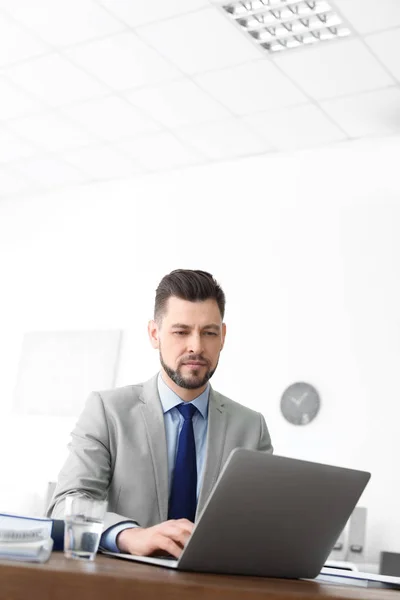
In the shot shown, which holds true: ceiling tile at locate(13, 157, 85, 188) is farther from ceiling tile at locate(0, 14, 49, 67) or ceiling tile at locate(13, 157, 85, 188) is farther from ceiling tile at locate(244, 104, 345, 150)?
ceiling tile at locate(244, 104, 345, 150)

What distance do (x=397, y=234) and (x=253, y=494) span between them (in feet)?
12.4

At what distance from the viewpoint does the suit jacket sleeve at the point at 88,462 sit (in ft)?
6.04

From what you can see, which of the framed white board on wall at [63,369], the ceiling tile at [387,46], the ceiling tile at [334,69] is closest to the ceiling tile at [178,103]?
the ceiling tile at [334,69]

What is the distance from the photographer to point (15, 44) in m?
4.46

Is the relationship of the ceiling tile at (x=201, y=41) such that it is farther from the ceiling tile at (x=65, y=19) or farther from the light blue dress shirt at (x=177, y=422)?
the light blue dress shirt at (x=177, y=422)

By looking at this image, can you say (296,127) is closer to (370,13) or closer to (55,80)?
(370,13)

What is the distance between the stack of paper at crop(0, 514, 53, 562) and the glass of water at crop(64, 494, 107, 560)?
1.5 inches

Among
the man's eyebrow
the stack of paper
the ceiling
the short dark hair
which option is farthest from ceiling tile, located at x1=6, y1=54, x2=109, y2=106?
the stack of paper

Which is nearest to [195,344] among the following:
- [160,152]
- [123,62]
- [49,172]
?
[123,62]

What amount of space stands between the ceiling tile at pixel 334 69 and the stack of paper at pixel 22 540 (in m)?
3.40

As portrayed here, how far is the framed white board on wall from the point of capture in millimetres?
5680

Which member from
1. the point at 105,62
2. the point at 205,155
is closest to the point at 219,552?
the point at 105,62

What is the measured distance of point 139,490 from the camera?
1.96 m

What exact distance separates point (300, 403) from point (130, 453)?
2994mm
